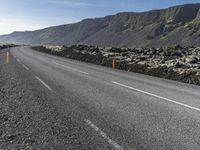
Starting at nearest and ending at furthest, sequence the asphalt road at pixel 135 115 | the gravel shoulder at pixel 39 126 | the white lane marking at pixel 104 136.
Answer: the white lane marking at pixel 104 136, the gravel shoulder at pixel 39 126, the asphalt road at pixel 135 115

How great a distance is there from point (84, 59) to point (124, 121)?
2825 cm

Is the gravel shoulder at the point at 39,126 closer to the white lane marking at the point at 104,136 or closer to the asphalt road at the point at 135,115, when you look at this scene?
the white lane marking at the point at 104,136

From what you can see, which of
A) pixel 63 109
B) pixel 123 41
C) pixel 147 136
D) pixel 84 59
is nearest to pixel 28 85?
pixel 63 109

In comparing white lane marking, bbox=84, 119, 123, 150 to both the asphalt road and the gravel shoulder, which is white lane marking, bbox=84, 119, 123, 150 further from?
the gravel shoulder

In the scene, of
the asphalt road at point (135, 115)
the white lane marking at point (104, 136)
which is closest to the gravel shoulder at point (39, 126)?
the white lane marking at point (104, 136)

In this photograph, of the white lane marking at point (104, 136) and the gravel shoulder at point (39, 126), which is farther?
the gravel shoulder at point (39, 126)

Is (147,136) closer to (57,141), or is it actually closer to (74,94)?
(57,141)

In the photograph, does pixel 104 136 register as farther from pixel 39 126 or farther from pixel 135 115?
pixel 135 115

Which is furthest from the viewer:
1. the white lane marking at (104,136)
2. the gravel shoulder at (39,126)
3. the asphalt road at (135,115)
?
the asphalt road at (135,115)

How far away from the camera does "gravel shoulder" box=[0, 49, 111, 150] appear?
18.6ft

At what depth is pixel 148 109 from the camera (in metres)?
8.58

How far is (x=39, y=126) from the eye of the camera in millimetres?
6840

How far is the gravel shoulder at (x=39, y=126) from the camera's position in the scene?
568 centimetres

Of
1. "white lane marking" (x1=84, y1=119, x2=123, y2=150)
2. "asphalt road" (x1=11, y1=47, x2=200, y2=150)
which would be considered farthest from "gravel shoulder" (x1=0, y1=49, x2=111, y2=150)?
"asphalt road" (x1=11, y1=47, x2=200, y2=150)
